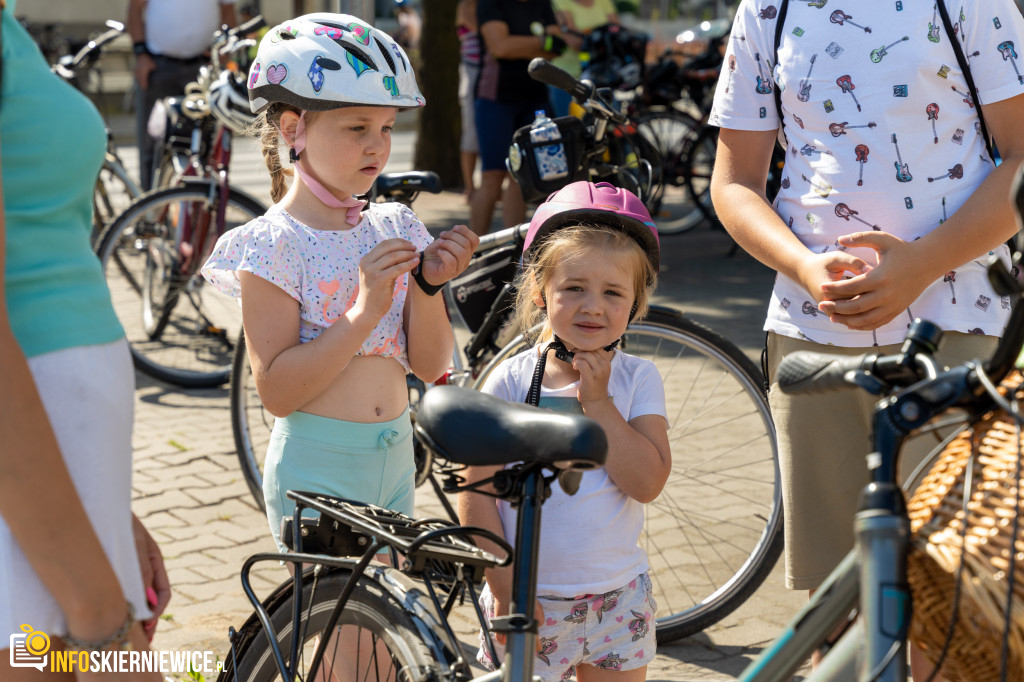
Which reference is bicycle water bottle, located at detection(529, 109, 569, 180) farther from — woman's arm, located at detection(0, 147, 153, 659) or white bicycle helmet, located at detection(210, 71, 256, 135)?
woman's arm, located at detection(0, 147, 153, 659)

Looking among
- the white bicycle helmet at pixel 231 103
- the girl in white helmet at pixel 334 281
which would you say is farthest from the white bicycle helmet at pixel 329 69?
the white bicycle helmet at pixel 231 103

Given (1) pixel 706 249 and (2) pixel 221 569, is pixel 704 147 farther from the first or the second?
(2) pixel 221 569

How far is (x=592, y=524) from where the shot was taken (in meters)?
2.51

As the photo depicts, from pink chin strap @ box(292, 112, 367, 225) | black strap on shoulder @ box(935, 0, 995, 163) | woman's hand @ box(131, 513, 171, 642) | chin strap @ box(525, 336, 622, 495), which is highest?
black strap on shoulder @ box(935, 0, 995, 163)

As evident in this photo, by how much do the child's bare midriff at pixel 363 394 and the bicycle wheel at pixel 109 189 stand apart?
518 centimetres

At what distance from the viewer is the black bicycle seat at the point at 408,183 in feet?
13.1

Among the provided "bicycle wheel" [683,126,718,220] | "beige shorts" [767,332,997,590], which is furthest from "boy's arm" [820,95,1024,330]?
"bicycle wheel" [683,126,718,220]

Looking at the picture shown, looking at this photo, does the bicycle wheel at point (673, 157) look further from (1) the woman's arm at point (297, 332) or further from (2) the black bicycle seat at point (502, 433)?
(2) the black bicycle seat at point (502, 433)

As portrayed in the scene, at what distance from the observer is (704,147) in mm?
11031

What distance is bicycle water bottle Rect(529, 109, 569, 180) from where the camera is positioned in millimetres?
3902

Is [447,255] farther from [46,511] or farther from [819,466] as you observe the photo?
[46,511]

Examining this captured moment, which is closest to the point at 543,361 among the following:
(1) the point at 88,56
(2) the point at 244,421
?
(2) the point at 244,421

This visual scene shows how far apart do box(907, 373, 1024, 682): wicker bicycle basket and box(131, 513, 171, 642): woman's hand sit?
3.67ft

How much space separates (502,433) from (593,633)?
91cm
